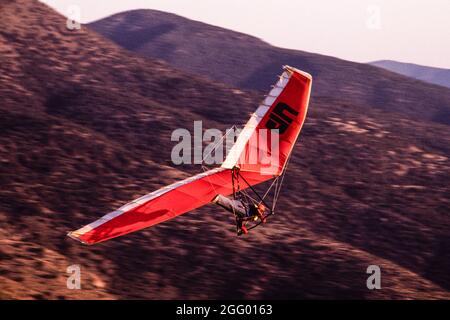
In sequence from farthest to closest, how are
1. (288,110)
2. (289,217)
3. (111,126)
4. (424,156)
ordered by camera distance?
Answer: (424,156), (111,126), (289,217), (288,110)

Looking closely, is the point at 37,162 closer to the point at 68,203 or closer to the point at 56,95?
the point at 68,203

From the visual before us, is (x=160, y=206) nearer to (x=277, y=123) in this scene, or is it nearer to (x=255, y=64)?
(x=277, y=123)

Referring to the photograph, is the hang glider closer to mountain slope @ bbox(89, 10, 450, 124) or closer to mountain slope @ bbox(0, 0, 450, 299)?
mountain slope @ bbox(0, 0, 450, 299)

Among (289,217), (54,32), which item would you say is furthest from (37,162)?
(54,32)

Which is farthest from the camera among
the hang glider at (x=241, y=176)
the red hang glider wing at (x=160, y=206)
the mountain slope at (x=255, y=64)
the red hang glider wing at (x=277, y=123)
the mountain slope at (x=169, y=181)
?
the mountain slope at (x=255, y=64)

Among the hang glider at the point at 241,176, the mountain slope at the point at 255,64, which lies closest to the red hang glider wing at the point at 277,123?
the hang glider at the point at 241,176

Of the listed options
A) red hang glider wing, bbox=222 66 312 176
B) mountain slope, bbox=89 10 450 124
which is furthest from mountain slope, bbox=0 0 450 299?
mountain slope, bbox=89 10 450 124

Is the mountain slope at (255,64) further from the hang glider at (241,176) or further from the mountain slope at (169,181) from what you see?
the hang glider at (241,176)
